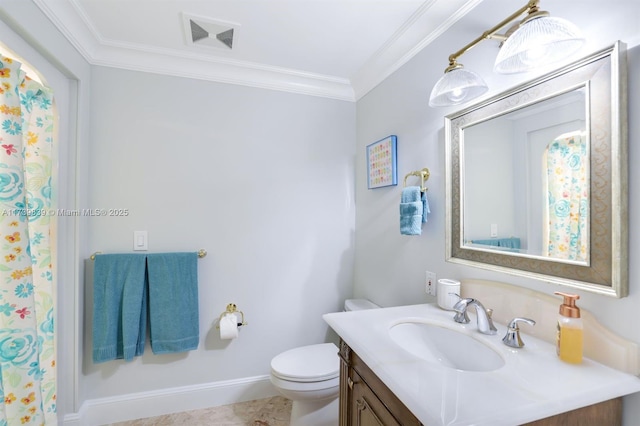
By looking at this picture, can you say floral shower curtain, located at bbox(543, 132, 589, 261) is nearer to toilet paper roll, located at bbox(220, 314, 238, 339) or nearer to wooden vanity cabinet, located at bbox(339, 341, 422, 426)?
wooden vanity cabinet, located at bbox(339, 341, 422, 426)

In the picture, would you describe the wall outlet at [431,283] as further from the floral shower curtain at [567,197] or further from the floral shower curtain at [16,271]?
the floral shower curtain at [16,271]

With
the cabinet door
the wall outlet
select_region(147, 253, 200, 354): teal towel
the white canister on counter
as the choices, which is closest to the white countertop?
the cabinet door

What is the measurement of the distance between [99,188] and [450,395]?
2.07 meters

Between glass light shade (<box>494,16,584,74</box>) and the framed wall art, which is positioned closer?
glass light shade (<box>494,16,584,74</box>)

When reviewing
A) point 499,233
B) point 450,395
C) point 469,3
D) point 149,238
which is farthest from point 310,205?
point 450,395

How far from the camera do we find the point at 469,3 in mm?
1250

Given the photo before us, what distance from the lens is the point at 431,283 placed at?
1.46m

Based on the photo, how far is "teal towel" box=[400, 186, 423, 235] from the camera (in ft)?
4.68

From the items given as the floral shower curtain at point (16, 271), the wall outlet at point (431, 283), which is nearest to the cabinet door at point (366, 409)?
the wall outlet at point (431, 283)

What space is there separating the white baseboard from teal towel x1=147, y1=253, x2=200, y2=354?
0.32 metres

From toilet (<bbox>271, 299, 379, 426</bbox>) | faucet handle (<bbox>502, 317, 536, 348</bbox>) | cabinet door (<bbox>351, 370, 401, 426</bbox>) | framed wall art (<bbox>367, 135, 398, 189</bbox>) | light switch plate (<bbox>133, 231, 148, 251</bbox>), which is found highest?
framed wall art (<bbox>367, 135, 398, 189</bbox>)

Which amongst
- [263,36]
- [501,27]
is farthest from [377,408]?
[263,36]

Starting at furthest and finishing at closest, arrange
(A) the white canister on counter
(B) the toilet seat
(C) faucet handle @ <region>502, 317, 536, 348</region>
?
(B) the toilet seat, (A) the white canister on counter, (C) faucet handle @ <region>502, 317, 536, 348</region>

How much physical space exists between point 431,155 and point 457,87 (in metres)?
0.44
